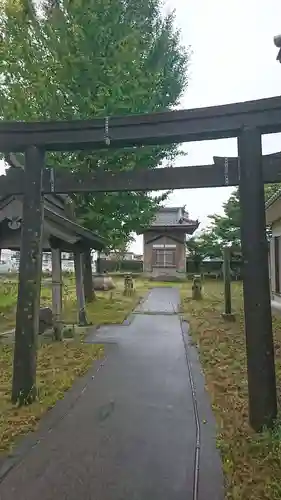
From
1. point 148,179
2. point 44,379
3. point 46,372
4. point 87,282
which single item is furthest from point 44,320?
point 148,179

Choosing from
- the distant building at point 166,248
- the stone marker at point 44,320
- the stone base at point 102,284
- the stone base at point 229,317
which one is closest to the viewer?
the stone marker at point 44,320

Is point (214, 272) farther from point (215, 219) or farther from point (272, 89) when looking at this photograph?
point (272, 89)

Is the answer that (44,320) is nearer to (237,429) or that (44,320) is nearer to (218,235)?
(237,429)

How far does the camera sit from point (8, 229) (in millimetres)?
7730

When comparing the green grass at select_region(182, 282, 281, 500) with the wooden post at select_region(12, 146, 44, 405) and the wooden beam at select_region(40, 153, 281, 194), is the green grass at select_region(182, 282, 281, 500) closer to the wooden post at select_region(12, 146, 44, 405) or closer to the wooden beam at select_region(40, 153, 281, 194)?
the wooden post at select_region(12, 146, 44, 405)

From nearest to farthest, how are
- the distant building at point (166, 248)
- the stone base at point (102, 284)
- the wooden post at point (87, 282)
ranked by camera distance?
the wooden post at point (87, 282), the stone base at point (102, 284), the distant building at point (166, 248)

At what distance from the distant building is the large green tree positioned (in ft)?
55.7

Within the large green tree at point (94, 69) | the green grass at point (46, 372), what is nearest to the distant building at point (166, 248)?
the large green tree at point (94, 69)

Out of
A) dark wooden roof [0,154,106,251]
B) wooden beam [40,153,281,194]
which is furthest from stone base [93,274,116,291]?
wooden beam [40,153,281,194]

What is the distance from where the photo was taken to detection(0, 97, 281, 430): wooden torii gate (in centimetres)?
335

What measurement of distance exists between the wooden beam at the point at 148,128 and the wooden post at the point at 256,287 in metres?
0.17

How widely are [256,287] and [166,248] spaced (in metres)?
25.8

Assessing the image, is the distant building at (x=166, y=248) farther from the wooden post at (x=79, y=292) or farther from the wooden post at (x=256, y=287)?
the wooden post at (x=256, y=287)

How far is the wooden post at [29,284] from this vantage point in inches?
157
